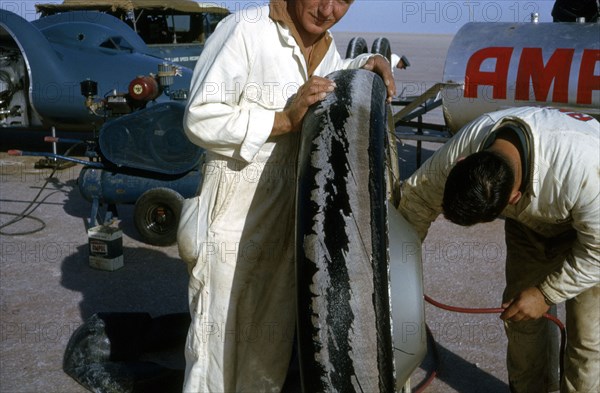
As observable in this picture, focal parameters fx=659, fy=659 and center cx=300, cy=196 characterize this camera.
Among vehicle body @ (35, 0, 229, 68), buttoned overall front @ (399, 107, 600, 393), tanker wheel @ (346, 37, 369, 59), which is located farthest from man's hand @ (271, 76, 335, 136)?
vehicle body @ (35, 0, 229, 68)

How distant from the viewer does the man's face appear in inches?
76.4

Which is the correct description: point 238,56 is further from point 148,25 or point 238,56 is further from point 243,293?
point 148,25

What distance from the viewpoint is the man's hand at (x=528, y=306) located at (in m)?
2.35

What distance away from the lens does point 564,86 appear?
5402 mm

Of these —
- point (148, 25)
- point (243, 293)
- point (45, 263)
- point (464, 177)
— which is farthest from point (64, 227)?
point (148, 25)

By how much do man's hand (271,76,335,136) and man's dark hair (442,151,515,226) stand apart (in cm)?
56

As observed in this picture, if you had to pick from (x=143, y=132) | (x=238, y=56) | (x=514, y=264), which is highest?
(x=238, y=56)

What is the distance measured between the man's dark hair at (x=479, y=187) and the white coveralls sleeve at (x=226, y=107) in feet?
2.12

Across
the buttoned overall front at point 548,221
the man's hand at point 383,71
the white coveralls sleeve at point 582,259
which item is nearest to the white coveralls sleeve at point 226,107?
the man's hand at point 383,71

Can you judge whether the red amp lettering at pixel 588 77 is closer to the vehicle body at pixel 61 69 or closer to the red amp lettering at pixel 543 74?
the red amp lettering at pixel 543 74

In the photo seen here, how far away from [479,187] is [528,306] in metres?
0.60

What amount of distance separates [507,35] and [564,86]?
761 mm

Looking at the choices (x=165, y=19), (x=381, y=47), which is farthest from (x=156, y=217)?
(x=165, y=19)

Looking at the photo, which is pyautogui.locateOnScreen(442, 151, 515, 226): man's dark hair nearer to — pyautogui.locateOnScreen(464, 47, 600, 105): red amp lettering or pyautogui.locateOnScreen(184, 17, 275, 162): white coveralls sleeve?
pyautogui.locateOnScreen(184, 17, 275, 162): white coveralls sleeve
